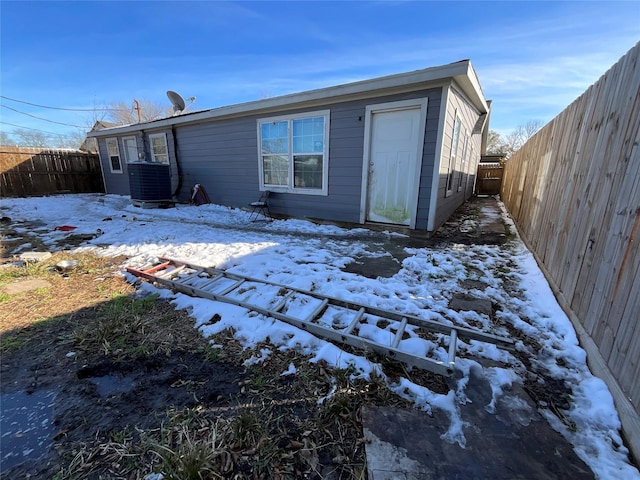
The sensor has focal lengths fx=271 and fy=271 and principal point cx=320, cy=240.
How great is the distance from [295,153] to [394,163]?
2167 mm

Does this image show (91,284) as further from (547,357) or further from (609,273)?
(609,273)

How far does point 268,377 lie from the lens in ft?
5.50

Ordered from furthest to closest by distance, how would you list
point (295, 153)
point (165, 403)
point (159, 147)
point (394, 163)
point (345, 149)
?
point (159, 147) → point (295, 153) → point (345, 149) → point (394, 163) → point (165, 403)

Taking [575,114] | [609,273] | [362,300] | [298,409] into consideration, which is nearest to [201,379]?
[298,409]

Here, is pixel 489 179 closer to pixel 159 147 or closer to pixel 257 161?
pixel 257 161

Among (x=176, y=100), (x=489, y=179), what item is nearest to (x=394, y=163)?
(x=176, y=100)

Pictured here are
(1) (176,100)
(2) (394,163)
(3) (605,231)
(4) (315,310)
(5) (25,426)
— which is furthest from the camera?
(1) (176,100)

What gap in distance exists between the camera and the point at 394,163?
4.85 meters

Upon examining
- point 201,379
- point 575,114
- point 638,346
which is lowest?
point 201,379

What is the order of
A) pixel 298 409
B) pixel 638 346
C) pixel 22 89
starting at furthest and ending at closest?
pixel 22 89, pixel 298 409, pixel 638 346

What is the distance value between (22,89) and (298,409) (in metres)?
31.5

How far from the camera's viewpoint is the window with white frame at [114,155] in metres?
10.1

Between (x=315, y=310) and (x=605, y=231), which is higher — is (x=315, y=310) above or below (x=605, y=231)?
below

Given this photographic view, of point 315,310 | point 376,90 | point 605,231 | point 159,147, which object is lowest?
point 315,310
